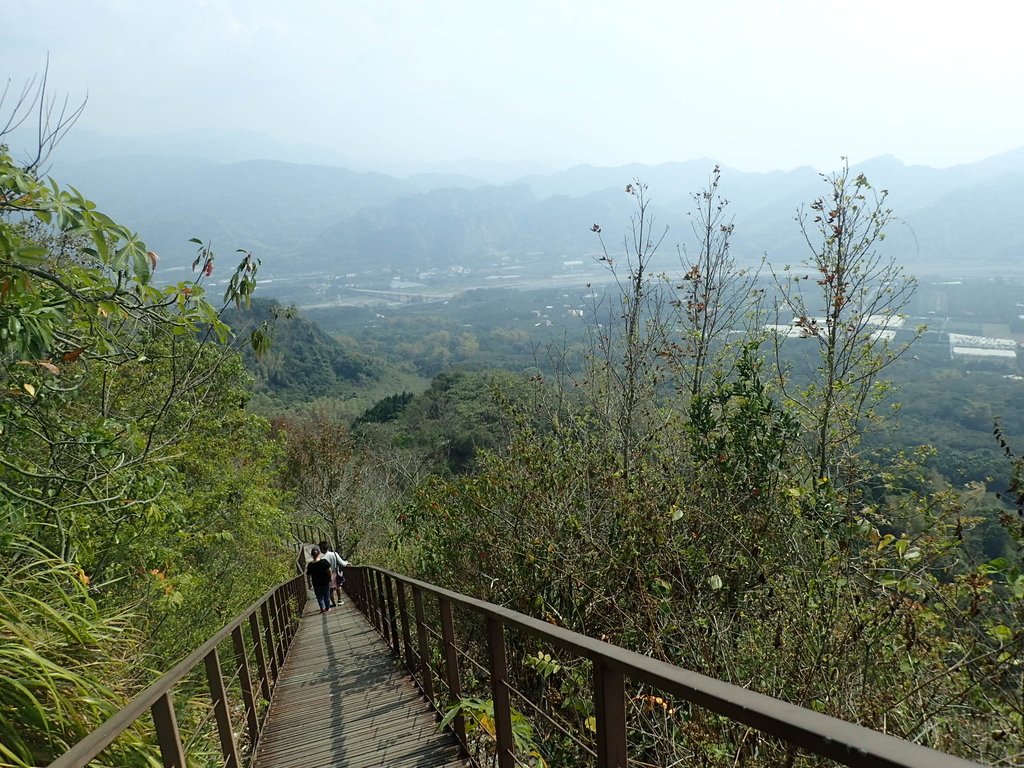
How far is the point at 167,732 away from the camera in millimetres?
2172

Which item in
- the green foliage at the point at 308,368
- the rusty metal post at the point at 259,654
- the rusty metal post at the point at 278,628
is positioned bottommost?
the green foliage at the point at 308,368

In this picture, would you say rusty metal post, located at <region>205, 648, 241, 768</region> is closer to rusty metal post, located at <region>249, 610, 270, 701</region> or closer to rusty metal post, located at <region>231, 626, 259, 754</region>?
rusty metal post, located at <region>231, 626, 259, 754</region>

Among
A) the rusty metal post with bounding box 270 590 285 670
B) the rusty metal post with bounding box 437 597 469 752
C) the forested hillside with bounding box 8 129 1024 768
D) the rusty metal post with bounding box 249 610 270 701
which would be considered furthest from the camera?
the rusty metal post with bounding box 270 590 285 670

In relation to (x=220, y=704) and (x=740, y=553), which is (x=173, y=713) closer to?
(x=220, y=704)

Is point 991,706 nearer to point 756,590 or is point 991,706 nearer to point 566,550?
point 756,590

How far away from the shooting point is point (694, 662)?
372 cm

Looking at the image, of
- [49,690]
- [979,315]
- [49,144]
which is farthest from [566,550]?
[979,315]

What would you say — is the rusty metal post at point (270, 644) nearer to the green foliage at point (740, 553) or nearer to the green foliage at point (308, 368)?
the green foliage at point (740, 553)

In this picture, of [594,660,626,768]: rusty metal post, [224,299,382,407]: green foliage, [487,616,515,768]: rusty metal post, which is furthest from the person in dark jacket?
[224,299,382,407]: green foliage

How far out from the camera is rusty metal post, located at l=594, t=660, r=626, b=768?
1494 millimetres

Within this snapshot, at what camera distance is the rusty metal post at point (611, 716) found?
1494mm

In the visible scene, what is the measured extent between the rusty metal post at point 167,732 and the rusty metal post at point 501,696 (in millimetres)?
1210

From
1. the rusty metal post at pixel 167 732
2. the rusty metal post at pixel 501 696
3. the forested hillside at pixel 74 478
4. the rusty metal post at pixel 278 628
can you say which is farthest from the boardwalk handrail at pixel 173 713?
the rusty metal post at pixel 501 696

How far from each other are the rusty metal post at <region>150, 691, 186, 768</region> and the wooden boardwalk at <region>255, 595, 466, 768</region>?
1392 millimetres
